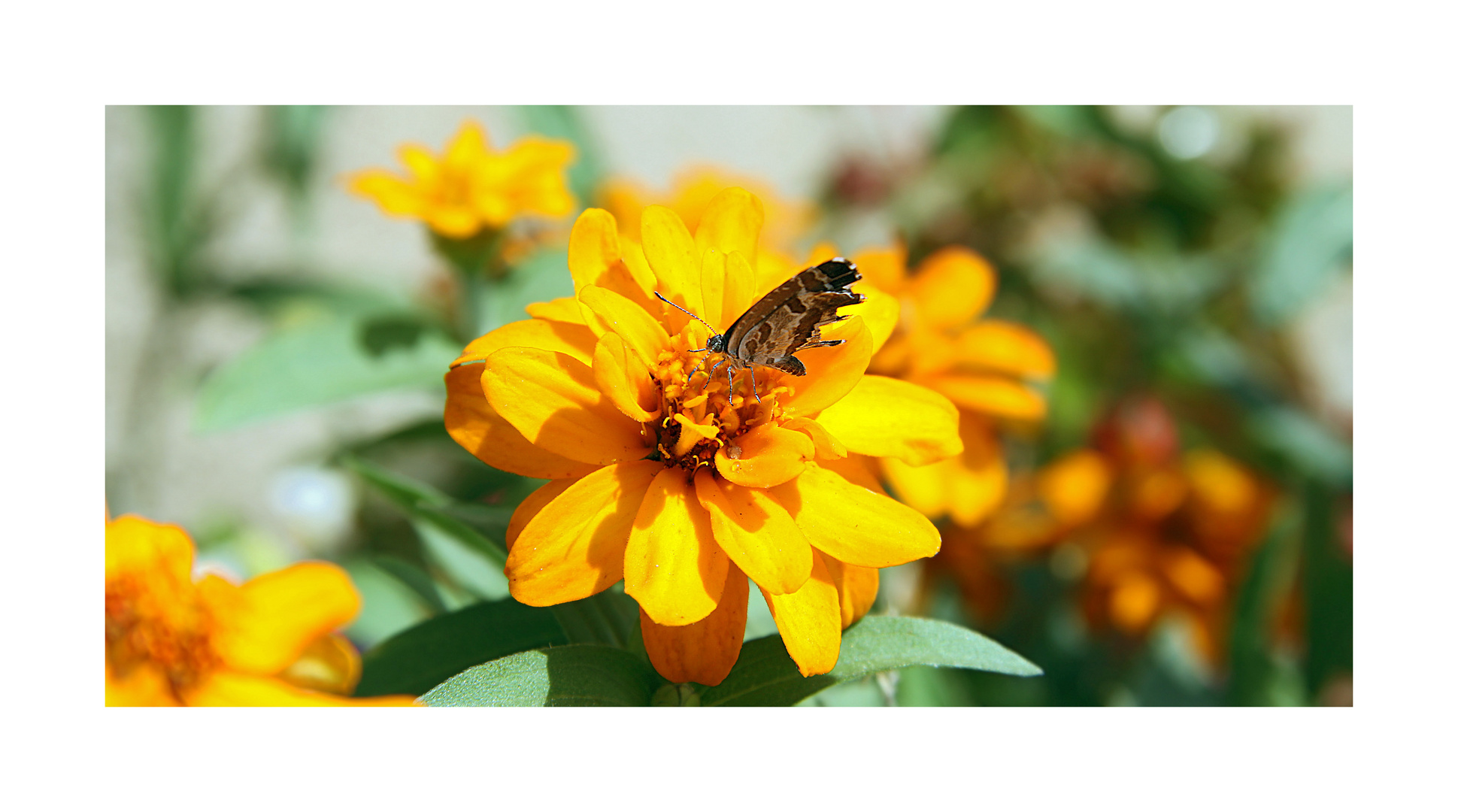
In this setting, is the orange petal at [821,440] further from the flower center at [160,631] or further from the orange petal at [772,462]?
the flower center at [160,631]

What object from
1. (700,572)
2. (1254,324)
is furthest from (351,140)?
(1254,324)

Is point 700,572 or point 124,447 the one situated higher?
point 124,447

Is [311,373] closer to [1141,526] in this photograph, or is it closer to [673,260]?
[673,260]

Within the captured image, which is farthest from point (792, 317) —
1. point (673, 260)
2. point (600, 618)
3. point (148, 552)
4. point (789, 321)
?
point (148, 552)

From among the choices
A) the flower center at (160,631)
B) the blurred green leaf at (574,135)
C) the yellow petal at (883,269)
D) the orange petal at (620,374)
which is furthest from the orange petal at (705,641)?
the blurred green leaf at (574,135)

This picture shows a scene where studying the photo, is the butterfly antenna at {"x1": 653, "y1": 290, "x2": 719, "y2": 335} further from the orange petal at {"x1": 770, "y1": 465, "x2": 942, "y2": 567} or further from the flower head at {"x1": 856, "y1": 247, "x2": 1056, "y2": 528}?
the flower head at {"x1": 856, "y1": 247, "x2": 1056, "y2": 528}

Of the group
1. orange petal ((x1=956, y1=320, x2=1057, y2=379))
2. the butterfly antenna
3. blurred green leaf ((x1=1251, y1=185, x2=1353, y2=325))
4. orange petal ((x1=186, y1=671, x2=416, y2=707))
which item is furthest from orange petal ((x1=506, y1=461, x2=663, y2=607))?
blurred green leaf ((x1=1251, y1=185, x2=1353, y2=325))

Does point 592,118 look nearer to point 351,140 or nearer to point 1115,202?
point 351,140
